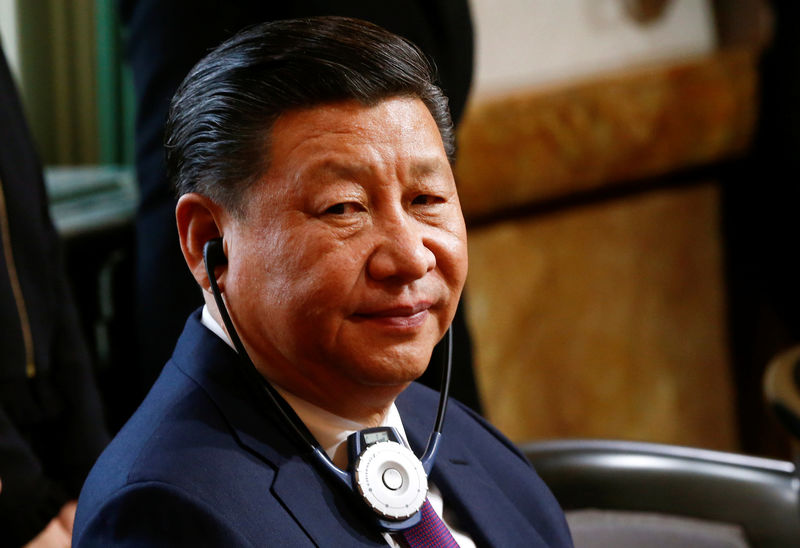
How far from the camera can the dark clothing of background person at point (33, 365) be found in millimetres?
914

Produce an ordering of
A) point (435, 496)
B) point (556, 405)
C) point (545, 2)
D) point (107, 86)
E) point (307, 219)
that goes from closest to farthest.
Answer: point (307, 219) → point (435, 496) → point (107, 86) → point (545, 2) → point (556, 405)

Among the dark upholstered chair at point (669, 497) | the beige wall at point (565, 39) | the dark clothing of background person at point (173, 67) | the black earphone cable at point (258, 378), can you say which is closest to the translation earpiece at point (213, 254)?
the black earphone cable at point (258, 378)

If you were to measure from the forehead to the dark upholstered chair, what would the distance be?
1.98 ft

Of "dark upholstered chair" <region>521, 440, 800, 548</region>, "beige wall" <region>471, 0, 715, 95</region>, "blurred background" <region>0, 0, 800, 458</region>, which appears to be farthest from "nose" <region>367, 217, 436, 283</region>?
"beige wall" <region>471, 0, 715, 95</region>

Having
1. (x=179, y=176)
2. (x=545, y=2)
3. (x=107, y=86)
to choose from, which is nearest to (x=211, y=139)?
(x=179, y=176)

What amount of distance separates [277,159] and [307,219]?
0.13 ft

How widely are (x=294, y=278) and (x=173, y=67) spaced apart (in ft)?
1.26

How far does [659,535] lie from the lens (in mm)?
1146

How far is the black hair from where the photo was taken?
2.03 ft

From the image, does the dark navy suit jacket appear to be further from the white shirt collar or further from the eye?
the eye

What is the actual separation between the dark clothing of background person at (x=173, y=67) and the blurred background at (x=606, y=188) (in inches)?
22.5

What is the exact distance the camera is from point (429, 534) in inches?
26.3

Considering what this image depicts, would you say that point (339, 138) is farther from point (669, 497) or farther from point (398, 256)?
point (669, 497)

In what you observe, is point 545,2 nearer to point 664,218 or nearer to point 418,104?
point 664,218
